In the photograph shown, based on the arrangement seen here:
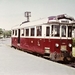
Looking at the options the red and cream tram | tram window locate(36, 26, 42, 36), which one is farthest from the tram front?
tram window locate(36, 26, 42, 36)

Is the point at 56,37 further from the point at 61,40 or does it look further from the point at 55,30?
the point at 55,30

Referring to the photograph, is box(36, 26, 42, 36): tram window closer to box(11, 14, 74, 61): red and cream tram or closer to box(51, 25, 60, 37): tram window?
box(11, 14, 74, 61): red and cream tram

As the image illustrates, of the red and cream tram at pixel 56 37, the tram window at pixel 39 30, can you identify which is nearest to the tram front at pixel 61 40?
the red and cream tram at pixel 56 37

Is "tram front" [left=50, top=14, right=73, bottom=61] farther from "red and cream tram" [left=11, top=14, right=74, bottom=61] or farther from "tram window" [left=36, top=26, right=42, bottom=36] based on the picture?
"tram window" [left=36, top=26, right=42, bottom=36]

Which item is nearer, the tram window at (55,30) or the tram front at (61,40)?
the tram front at (61,40)

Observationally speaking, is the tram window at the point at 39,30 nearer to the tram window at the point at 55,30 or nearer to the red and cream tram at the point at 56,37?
the red and cream tram at the point at 56,37

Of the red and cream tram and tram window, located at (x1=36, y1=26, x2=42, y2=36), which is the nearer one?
the red and cream tram

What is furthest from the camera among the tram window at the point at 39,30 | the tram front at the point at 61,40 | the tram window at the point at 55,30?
the tram window at the point at 39,30

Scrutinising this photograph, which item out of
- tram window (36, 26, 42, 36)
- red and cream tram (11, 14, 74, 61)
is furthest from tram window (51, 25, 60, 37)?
tram window (36, 26, 42, 36)

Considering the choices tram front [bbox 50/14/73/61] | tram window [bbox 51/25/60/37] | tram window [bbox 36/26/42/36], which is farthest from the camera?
tram window [bbox 36/26/42/36]

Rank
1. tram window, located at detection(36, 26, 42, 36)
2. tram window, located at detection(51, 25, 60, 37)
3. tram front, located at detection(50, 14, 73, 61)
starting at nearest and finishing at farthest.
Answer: tram front, located at detection(50, 14, 73, 61) < tram window, located at detection(51, 25, 60, 37) < tram window, located at detection(36, 26, 42, 36)

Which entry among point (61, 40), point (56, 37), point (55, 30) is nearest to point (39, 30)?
point (55, 30)

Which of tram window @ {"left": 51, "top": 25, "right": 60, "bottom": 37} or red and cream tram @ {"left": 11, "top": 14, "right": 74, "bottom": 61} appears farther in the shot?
tram window @ {"left": 51, "top": 25, "right": 60, "bottom": 37}

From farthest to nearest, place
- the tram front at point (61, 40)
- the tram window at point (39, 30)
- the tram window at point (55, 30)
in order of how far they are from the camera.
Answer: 1. the tram window at point (39, 30)
2. the tram window at point (55, 30)
3. the tram front at point (61, 40)
